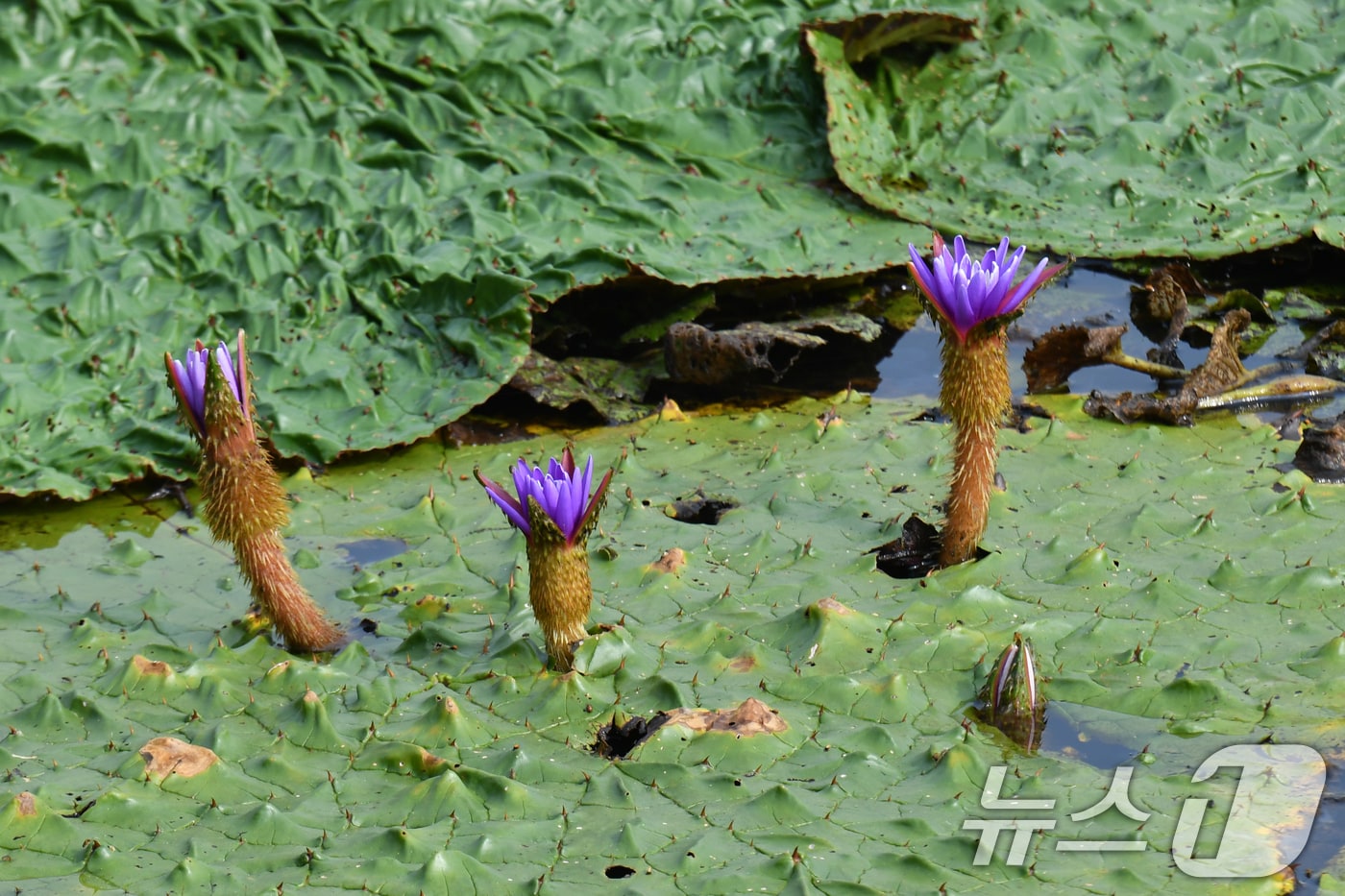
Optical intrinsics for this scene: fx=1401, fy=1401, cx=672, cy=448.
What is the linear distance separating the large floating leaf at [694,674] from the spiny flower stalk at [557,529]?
0.19 metres

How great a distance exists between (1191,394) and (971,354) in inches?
85.4

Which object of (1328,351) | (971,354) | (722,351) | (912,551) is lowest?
(912,551)

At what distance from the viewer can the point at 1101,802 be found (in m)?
3.96

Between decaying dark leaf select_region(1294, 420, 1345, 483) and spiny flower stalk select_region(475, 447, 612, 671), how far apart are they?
3.18 metres

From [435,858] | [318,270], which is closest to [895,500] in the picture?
[435,858]

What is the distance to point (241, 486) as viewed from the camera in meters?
4.76

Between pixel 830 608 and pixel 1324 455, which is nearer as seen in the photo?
pixel 830 608

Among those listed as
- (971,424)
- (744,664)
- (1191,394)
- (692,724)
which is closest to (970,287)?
(971,424)

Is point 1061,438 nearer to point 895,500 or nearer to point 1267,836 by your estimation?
point 895,500

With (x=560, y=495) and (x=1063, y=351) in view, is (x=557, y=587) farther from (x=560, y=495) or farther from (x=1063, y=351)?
(x=1063, y=351)

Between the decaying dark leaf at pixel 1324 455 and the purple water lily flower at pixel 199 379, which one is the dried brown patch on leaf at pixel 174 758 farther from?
the decaying dark leaf at pixel 1324 455

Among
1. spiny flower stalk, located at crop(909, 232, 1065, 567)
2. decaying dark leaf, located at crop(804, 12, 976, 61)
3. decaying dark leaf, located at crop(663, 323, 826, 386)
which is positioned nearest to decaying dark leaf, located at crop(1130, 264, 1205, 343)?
decaying dark leaf, located at crop(663, 323, 826, 386)

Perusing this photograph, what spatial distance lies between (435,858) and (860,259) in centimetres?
459

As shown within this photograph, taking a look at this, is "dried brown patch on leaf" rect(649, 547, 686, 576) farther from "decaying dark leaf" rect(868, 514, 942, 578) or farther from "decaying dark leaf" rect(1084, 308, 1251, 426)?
"decaying dark leaf" rect(1084, 308, 1251, 426)
